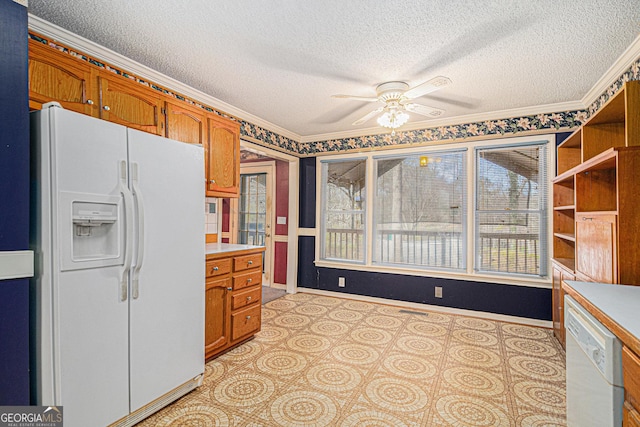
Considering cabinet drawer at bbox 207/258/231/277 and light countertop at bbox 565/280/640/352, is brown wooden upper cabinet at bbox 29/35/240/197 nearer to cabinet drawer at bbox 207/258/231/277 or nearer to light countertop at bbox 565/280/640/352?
cabinet drawer at bbox 207/258/231/277

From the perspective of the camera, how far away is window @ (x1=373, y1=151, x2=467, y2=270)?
157 inches

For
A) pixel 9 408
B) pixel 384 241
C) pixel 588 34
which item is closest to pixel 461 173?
pixel 384 241

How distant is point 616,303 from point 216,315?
2532mm

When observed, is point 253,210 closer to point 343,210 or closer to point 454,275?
point 343,210

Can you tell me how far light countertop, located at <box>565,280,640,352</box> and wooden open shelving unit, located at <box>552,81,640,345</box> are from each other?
0.37 meters

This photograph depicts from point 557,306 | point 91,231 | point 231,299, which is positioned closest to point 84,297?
point 91,231

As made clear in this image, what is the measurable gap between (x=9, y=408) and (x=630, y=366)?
2.37 m

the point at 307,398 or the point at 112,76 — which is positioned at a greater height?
the point at 112,76

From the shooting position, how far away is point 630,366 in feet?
3.02

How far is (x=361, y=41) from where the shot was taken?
220cm

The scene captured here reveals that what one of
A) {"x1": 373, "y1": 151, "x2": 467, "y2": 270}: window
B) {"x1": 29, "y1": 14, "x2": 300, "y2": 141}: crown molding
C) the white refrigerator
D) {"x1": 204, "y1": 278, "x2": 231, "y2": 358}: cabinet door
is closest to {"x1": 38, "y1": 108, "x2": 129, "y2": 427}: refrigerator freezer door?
the white refrigerator

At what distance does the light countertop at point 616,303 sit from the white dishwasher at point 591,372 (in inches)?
1.9

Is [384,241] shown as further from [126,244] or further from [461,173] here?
[126,244]

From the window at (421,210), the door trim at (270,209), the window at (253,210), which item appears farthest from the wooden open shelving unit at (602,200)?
the window at (253,210)
